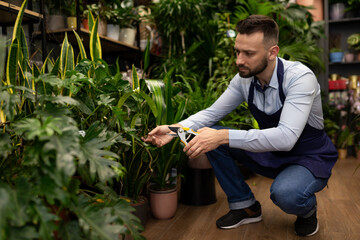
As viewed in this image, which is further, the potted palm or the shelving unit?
the shelving unit

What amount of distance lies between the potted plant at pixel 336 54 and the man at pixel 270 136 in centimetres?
297

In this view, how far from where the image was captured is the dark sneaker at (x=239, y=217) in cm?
180

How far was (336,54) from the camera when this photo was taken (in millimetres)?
4332

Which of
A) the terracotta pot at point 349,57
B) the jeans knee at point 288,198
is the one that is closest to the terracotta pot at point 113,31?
the jeans knee at point 288,198

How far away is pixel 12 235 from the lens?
2.54 feet

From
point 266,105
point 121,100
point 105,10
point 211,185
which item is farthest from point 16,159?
point 105,10

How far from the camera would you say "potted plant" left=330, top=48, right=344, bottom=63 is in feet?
14.2

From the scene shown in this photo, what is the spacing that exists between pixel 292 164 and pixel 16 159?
1.31 meters

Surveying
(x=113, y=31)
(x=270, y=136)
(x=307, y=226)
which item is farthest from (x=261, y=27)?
(x=113, y=31)

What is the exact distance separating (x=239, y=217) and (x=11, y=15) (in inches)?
68.8

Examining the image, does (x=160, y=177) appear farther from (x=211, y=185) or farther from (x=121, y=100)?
(x=121, y=100)

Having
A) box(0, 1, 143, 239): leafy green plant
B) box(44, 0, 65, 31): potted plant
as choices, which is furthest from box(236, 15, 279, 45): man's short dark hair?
box(44, 0, 65, 31): potted plant

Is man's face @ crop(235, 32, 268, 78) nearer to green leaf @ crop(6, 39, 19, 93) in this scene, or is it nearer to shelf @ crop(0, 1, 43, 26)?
green leaf @ crop(6, 39, 19, 93)

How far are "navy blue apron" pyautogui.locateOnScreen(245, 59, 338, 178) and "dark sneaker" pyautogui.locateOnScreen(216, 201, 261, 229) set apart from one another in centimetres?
28
